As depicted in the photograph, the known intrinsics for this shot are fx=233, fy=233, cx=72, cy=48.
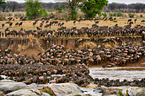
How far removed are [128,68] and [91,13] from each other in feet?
88.0

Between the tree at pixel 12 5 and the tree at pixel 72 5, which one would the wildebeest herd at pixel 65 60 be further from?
the tree at pixel 12 5

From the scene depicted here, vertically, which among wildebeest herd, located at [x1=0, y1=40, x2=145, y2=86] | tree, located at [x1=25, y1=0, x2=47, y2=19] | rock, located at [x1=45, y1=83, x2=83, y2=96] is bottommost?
wildebeest herd, located at [x1=0, y1=40, x2=145, y2=86]

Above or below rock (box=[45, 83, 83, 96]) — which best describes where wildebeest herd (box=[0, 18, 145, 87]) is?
below

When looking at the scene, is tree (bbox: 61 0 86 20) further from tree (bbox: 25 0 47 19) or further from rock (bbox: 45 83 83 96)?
rock (bbox: 45 83 83 96)

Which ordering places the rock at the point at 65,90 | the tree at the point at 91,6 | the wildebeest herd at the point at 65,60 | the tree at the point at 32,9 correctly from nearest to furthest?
1. the rock at the point at 65,90
2. the wildebeest herd at the point at 65,60
3. the tree at the point at 91,6
4. the tree at the point at 32,9

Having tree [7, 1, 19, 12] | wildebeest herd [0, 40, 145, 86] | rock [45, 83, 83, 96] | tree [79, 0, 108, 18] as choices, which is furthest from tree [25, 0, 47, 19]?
tree [7, 1, 19, 12]

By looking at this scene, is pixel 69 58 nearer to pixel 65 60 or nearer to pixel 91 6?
pixel 65 60

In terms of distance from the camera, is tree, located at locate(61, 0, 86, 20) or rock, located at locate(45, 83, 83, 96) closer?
rock, located at locate(45, 83, 83, 96)

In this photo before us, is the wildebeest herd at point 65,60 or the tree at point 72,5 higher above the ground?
the tree at point 72,5

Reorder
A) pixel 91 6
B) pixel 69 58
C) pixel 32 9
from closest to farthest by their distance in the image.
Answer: pixel 69 58 → pixel 91 6 → pixel 32 9

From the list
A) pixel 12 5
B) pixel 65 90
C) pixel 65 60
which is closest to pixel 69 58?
pixel 65 60

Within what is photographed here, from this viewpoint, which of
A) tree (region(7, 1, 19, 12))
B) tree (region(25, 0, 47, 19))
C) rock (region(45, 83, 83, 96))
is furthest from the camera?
tree (region(7, 1, 19, 12))

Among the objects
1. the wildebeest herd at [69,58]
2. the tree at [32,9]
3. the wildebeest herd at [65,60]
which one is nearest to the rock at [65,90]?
the wildebeest herd at [69,58]

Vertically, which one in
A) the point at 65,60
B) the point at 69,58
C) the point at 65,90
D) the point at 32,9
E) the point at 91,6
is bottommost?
the point at 65,60
